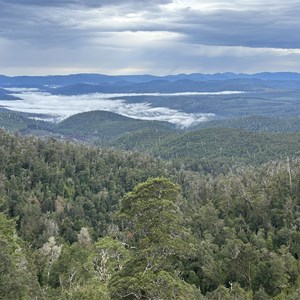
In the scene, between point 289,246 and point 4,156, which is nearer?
point 289,246

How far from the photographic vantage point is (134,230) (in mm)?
27766

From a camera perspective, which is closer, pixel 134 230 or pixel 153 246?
pixel 153 246

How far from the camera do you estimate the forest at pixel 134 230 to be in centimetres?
2706

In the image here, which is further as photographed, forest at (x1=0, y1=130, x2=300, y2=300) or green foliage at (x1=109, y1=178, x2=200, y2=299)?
forest at (x1=0, y1=130, x2=300, y2=300)

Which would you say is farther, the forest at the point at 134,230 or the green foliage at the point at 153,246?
the forest at the point at 134,230

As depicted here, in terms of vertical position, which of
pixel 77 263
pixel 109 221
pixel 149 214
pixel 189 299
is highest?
pixel 149 214

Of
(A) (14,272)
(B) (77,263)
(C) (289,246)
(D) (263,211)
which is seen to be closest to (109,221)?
(D) (263,211)

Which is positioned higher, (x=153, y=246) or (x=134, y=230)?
(x=134, y=230)

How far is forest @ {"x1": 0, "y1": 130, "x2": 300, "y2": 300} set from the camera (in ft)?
88.8

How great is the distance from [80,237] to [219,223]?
93.0 feet

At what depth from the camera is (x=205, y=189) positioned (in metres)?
123

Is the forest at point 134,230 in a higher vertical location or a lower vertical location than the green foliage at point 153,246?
lower

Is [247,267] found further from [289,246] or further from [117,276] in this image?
[117,276]

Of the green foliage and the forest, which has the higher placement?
the green foliage
